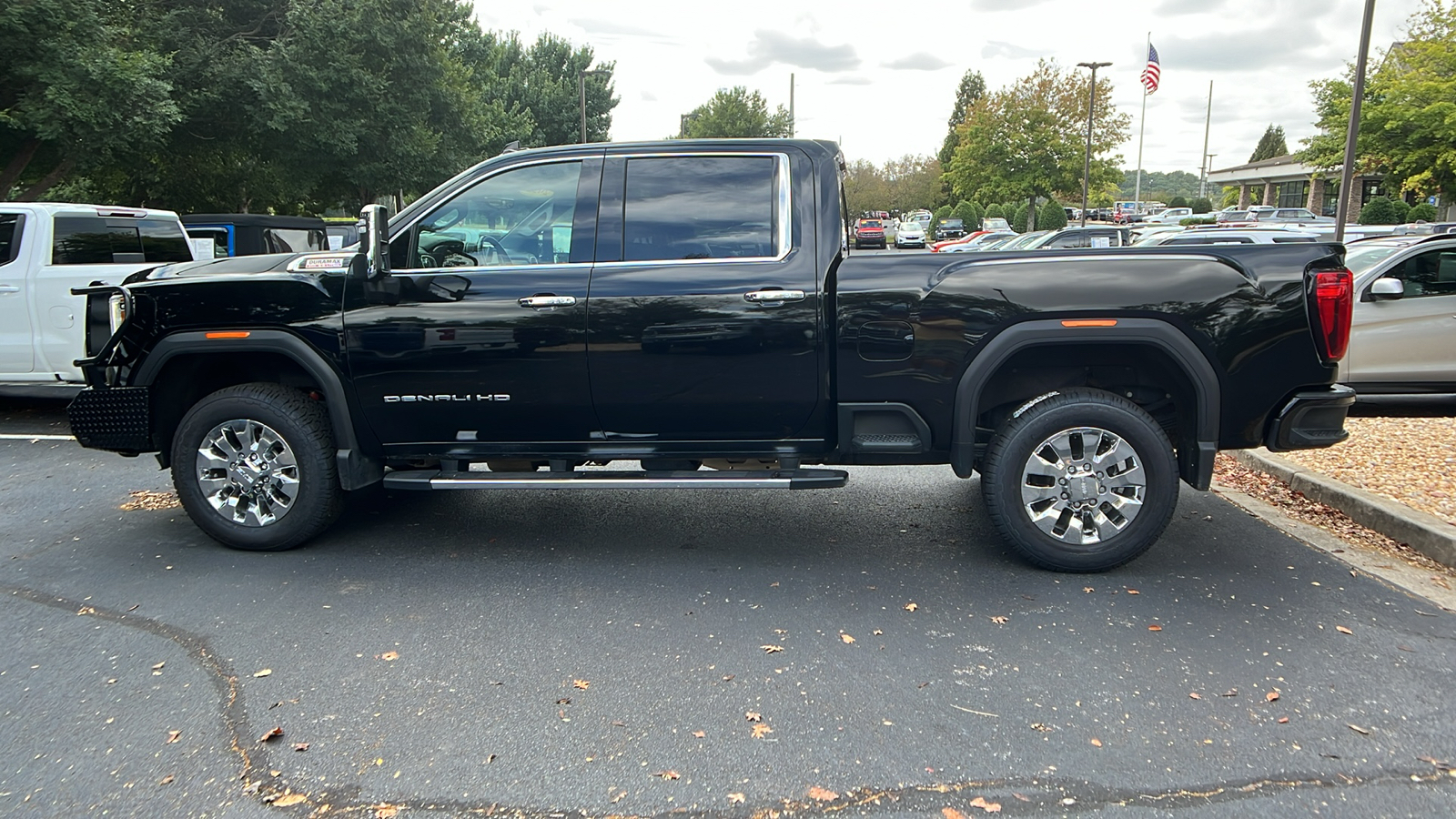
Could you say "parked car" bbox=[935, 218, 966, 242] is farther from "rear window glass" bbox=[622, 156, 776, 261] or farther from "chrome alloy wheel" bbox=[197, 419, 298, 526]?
"chrome alloy wheel" bbox=[197, 419, 298, 526]

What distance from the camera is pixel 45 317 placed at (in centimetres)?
844

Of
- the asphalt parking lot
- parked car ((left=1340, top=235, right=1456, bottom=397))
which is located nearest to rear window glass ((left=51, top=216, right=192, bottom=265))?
the asphalt parking lot

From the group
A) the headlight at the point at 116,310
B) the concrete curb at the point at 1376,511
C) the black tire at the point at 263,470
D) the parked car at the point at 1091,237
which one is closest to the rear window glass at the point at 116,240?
the headlight at the point at 116,310

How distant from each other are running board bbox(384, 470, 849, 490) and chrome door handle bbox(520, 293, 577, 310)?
87cm

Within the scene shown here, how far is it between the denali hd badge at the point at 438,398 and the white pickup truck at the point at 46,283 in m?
5.13

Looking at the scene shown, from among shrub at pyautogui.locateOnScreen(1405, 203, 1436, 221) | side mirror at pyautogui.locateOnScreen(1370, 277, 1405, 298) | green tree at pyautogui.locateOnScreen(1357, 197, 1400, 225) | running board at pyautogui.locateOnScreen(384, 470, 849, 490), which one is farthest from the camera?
green tree at pyautogui.locateOnScreen(1357, 197, 1400, 225)

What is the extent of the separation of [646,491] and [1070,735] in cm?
377

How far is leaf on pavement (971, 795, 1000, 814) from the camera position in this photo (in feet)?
9.33

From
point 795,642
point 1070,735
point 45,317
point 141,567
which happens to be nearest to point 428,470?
point 141,567

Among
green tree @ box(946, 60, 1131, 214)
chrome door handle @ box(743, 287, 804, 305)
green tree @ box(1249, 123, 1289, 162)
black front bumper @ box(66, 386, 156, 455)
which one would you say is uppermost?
green tree @ box(1249, 123, 1289, 162)

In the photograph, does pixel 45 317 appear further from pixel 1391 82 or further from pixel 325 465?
pixel 1391 82

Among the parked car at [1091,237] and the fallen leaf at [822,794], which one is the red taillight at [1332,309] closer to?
the fallen leaf at [822,794]

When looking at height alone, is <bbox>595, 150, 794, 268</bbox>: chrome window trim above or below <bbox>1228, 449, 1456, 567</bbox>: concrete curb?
above

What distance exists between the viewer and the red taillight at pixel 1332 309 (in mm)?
4445
